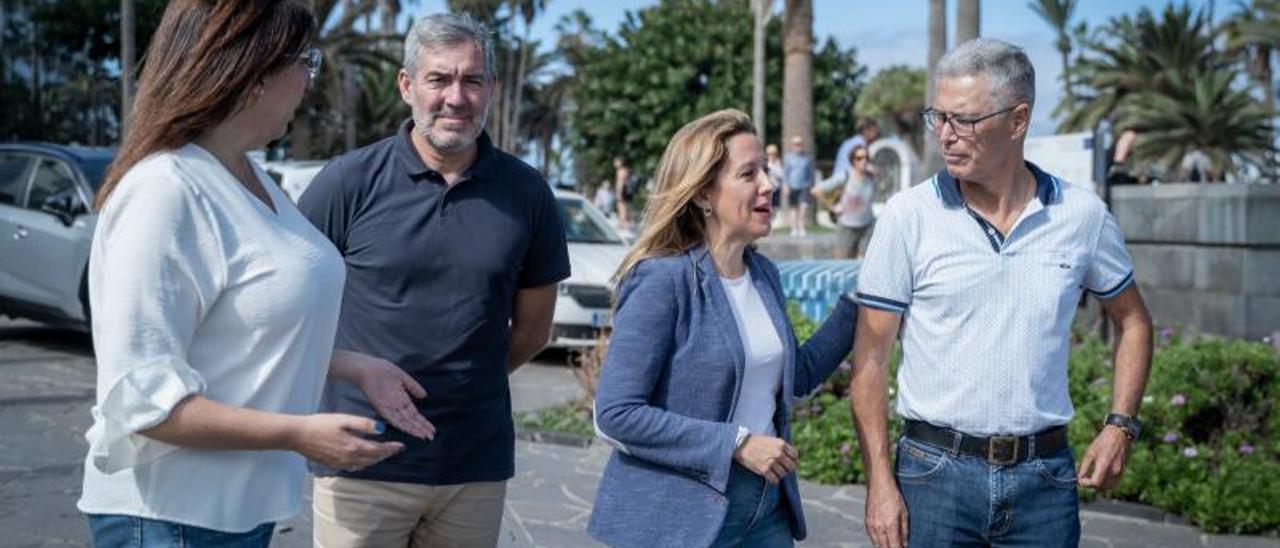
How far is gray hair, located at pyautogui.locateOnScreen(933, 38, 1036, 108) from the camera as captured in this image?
10.6 feet

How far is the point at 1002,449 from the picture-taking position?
320 cm

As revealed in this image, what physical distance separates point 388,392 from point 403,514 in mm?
757

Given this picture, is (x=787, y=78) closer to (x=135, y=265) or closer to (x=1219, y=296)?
(x=1219, y=296)

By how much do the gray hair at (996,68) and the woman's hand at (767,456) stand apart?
983mm

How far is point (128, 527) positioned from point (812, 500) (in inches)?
200

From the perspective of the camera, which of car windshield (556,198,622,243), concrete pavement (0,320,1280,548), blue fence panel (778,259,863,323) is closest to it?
concrete pavement (0,320,1280,548)

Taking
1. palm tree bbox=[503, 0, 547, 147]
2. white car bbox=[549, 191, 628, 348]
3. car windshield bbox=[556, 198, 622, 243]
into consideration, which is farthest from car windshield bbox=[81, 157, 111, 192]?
palm tree bbox=[503, 0, 547, 147]

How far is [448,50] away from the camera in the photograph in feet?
11.3

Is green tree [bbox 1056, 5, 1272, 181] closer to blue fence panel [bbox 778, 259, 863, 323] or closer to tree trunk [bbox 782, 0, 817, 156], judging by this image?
tree trunk [bbox 782, 0, 817, 156]

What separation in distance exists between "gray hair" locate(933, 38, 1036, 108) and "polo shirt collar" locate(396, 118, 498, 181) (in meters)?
1.16

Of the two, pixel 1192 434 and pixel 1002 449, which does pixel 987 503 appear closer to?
pixel 1002 449

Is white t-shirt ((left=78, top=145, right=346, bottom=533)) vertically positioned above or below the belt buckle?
above

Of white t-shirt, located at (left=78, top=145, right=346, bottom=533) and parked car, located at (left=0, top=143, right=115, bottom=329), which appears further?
parked car, located at (left=0, top=143, right=115, bottom=329)

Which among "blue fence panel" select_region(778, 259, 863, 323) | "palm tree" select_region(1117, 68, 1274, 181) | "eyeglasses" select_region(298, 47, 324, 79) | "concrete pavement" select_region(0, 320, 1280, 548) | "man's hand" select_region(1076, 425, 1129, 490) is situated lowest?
"concrete pavement" select_region(0, 320, 1280, 548)
